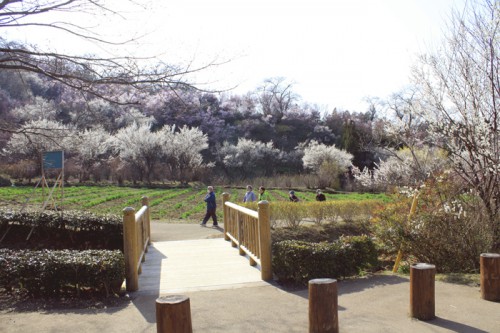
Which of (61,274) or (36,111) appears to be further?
(36,111)

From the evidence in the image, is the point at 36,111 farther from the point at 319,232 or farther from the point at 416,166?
the point at 416,166

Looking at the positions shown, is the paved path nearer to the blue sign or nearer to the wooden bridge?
the wooden bridge

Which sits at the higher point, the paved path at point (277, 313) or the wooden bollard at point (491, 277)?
the wooden bollard at point (491, 277)

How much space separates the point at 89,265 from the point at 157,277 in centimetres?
176

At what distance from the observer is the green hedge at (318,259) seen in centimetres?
687

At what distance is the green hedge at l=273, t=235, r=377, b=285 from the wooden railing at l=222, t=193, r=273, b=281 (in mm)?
176

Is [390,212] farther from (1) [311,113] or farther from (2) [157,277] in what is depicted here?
(1) [311,113]

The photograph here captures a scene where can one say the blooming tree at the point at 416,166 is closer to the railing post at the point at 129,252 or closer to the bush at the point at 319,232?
the bush at the point at 319,232

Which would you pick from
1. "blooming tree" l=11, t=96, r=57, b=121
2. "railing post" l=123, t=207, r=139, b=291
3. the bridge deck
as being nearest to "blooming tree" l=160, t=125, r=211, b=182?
"blooming tree" l=11, t=96, r=57, b=121

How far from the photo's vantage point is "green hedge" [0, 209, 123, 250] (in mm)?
10672

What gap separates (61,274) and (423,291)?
4.63 m

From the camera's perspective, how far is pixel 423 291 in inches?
194

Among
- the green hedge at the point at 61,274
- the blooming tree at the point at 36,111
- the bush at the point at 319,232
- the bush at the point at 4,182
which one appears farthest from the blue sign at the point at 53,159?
the blooming tree at the point at 36,111

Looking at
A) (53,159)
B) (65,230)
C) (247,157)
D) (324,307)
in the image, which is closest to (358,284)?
(324,307)
